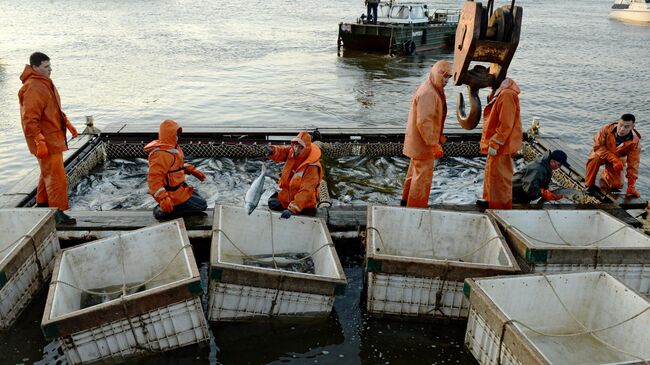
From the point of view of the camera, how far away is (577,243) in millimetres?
5695

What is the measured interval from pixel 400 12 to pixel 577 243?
2218cm

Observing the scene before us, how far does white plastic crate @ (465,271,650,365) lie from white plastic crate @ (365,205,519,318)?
320 mm

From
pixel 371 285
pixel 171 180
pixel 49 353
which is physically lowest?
pixel 49 353

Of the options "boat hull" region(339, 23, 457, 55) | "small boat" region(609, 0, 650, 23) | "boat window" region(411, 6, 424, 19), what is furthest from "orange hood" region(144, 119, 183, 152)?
"small boat" region(609, 0, 650, 23)

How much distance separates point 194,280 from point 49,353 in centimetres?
161

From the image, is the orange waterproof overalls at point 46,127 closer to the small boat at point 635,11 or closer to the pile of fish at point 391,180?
the pile of fish at point 391,180

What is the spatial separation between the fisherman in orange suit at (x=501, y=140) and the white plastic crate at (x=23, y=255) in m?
5.10

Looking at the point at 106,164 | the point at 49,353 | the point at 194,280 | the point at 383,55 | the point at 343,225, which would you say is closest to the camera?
the point at 194,280

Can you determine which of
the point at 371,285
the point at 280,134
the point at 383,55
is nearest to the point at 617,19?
the point at 383,55

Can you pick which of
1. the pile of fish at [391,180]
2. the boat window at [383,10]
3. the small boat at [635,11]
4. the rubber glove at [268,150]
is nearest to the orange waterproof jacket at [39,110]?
the rubber glove at [268,150]

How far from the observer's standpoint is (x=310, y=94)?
1772 cm

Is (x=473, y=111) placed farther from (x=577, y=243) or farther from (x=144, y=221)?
(x=144, y=221)

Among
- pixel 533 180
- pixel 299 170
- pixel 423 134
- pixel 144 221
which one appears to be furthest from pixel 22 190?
pixel 533 180

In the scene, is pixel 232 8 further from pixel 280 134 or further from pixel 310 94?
pixel 280 134
